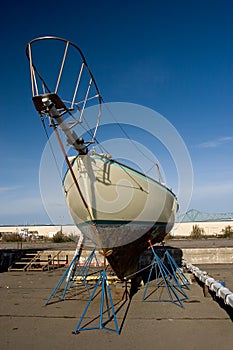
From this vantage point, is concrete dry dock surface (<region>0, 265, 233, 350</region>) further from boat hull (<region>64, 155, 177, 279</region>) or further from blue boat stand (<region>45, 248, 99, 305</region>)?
boat hull (<region>64, 155, 177, 279</region>)

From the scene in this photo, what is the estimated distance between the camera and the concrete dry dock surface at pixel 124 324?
570 centimetres

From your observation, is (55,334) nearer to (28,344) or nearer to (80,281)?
(28,344)

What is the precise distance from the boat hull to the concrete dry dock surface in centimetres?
151

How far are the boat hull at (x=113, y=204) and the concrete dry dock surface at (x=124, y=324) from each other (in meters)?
1.51

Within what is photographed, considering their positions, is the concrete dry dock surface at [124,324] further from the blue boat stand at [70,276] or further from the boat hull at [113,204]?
the boat hull at [113,204]

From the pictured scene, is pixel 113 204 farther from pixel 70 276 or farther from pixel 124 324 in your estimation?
pixel 70 276

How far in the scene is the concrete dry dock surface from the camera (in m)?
5.70

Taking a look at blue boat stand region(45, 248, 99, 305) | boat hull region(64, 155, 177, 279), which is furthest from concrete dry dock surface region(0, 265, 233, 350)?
boat hull region(64, 155, 177, 279)

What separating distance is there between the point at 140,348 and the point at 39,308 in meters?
3.84

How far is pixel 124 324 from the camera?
686 centimetres

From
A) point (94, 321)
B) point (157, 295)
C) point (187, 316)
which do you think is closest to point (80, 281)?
point (157, 295)

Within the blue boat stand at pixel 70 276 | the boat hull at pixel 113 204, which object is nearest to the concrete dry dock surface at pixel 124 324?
the blue boat stand at pixel 70 276

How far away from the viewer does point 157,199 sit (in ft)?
30.9

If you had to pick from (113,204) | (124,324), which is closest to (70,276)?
(113,204)
